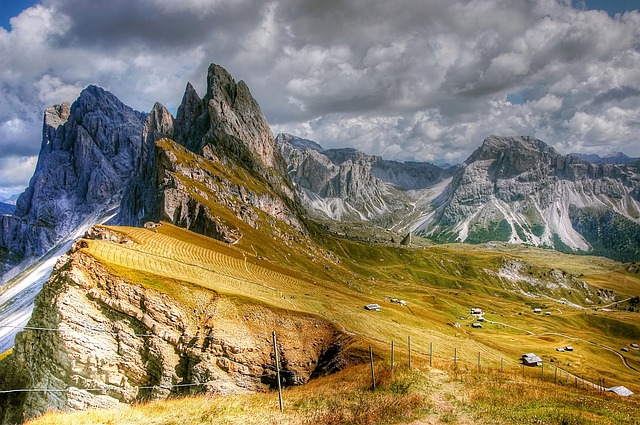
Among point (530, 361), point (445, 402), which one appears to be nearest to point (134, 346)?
point (445, 402)

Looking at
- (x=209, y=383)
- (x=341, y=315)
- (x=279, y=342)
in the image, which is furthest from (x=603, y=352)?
(x=209, y=383)

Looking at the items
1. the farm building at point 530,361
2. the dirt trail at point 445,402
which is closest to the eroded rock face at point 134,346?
the dirt trail at point 445,402

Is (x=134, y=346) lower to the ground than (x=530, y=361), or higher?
higher

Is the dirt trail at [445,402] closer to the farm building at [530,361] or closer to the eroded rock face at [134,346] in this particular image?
the eroded rock face at [134,346]

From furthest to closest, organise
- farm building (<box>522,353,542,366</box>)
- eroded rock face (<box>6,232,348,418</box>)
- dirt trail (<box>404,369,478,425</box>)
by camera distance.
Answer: farm building (<box>522,353,542,366</box>)
eroded rock face (<box>6,232,348,418</box>)
dirt trail (<box>404,369,478,425</box>)

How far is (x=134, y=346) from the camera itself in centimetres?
4581

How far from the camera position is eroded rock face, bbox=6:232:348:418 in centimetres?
4222

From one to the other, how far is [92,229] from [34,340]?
46941 millimetres

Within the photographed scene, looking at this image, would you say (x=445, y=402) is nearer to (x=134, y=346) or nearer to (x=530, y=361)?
(x=134, y=346)

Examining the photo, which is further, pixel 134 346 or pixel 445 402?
pixel 134 346

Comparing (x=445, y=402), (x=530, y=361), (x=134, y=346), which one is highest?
(x=134, y=346)

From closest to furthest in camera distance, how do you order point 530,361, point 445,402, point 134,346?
1. point 445,402
2. point 134,346
3. point 530,361

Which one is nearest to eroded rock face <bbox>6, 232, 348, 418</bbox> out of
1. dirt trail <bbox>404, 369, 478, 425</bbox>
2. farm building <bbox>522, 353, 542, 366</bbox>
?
dirt trail <bbox>404, 369, 478, 425</bbox>

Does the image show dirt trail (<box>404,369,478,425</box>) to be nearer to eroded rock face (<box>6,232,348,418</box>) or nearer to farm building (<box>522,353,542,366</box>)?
eroded rock face (<box>6,232,348,418</box>)
